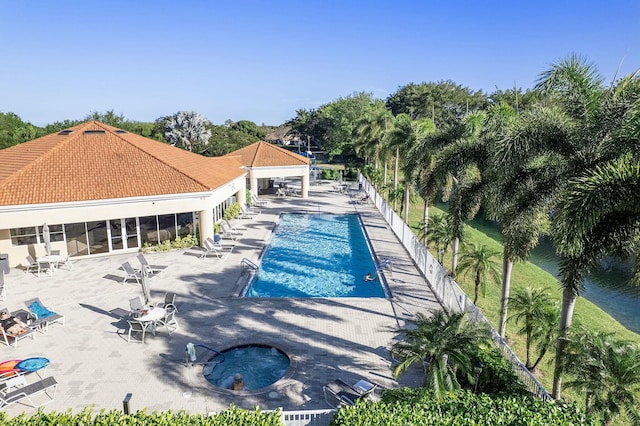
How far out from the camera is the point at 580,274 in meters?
8.06

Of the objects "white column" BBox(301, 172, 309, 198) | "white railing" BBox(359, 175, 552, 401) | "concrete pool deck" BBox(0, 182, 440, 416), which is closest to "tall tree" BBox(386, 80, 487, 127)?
"white column" BBox(301, 172, 309, 198)

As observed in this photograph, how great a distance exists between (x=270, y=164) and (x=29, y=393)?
2903 cm

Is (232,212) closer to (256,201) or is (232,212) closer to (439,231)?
(256,201)

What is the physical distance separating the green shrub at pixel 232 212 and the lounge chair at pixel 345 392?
801 inches

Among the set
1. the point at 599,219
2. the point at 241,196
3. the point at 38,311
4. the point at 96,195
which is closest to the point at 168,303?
the point at 38,311

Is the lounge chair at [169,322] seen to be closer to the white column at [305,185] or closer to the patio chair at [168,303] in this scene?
the patio chair at [168,303]

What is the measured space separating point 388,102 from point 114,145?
289ft

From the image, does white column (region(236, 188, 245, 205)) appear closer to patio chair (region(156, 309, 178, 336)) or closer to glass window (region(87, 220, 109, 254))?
glass window (region(87, 220, 109, 254))

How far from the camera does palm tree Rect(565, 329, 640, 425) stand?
7.76m

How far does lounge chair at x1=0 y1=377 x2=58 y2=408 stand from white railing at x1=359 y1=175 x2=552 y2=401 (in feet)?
34.3

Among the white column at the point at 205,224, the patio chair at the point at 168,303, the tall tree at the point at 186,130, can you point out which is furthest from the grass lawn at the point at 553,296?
the tall tree at the point at 186,130

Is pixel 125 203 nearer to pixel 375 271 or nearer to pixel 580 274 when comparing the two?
pixel 375 271

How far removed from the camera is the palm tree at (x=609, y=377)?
776cm

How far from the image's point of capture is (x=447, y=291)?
570 inches
